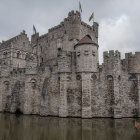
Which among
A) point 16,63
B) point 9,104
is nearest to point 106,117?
Answer: point 9,104

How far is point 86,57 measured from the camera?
2167cm

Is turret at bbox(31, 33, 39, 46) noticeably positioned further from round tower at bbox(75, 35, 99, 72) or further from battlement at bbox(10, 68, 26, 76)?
round tower at bbox(75, 35, 99, 72)

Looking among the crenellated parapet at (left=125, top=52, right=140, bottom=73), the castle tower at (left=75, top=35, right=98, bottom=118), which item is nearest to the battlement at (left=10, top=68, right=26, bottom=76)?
the castle tower at (left=75, top=35, right=98, bottom=118)

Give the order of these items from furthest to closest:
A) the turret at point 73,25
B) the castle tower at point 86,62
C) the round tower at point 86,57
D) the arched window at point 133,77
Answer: the turret at point 73,25 → the arched window at point 133,77 → the round tower at point 86,57 → the castle tower at point 86,62

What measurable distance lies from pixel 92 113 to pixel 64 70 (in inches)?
246

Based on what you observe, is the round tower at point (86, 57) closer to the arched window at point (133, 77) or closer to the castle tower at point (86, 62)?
the castle tower at point (86, 62)

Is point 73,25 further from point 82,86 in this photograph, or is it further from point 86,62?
point 82,86

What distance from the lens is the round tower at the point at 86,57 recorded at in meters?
21.5

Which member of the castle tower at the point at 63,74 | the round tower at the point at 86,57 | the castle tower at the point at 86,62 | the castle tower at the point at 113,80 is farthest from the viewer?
the round tower at the point at 86,57

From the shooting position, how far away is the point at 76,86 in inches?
853

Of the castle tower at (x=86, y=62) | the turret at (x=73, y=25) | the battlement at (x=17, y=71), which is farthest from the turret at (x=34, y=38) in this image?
the castle tower at (x=86, y=62)

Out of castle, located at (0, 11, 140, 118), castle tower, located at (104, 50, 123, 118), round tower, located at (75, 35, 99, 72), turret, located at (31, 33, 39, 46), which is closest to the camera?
castle tower, located at (104, 50, 123, 118)

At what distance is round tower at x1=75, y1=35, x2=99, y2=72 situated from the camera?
70.5 ft

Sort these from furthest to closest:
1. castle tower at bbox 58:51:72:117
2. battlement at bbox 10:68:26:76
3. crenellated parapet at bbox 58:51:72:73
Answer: battlement at bbox 10:68:26:76, crenellated parapet at bbox 58:51:72:73, castle tower at bbox 58:51:72:117
